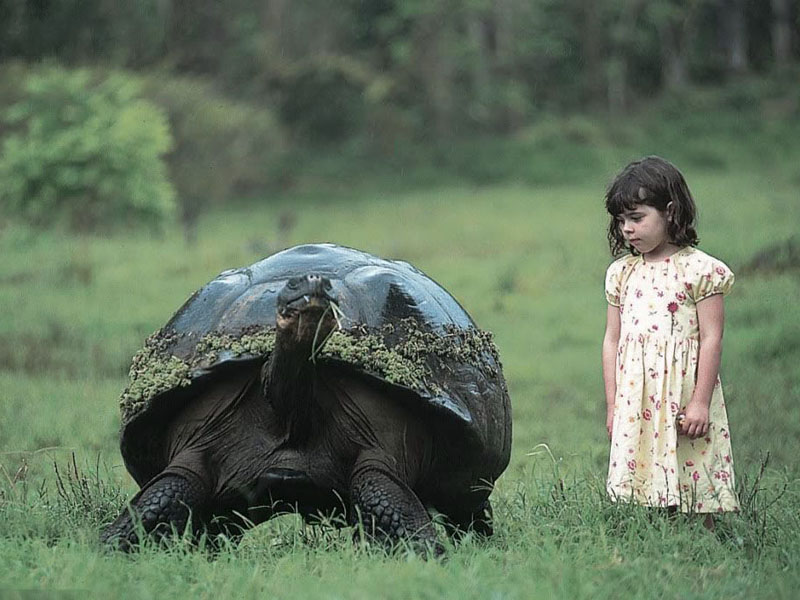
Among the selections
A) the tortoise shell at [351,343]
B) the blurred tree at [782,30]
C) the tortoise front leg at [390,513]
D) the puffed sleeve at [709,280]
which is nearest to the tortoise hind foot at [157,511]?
the tortoise shell at [351,343]

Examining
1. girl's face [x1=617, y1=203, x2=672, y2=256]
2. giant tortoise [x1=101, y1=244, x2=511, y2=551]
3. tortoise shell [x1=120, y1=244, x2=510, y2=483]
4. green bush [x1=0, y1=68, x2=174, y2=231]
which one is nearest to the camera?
giant tortoise [x1=101, y1=244, x2=511, y2=551]

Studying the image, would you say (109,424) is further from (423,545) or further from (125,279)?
(125,279)

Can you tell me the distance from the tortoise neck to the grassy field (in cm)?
32

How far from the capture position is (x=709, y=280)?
3.67m

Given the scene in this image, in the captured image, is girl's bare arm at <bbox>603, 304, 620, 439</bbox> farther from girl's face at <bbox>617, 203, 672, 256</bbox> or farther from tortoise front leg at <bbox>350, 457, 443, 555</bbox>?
tortoise front leg at <bbox>350, 457, 443, 555</bbox>

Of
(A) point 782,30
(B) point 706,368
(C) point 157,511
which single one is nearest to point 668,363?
(B) point 706,368

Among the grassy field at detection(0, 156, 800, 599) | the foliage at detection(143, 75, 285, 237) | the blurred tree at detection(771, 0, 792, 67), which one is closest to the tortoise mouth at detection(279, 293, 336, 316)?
the grassy field at detection(0, 156, 800, 599)

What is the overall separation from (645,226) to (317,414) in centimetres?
114

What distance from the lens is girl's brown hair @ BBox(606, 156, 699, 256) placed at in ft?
12.1

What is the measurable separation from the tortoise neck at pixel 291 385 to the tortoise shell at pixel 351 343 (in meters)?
0.13

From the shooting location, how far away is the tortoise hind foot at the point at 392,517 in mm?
3119

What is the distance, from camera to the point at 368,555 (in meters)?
3.00

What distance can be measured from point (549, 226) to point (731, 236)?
9.96ft

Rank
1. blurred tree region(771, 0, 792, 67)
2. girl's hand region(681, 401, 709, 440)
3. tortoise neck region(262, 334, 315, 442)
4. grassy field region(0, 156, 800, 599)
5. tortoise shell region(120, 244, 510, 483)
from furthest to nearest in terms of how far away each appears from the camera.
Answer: blurred tree region(771, 0, 792, 67)
girl's hand region(681, 401, 709, 440)
tortoise shell region(120, 244, 510, 483)
tortoise neck region(262, 334, 315, 442)
grassy field region(0, 156, 800, 599)
